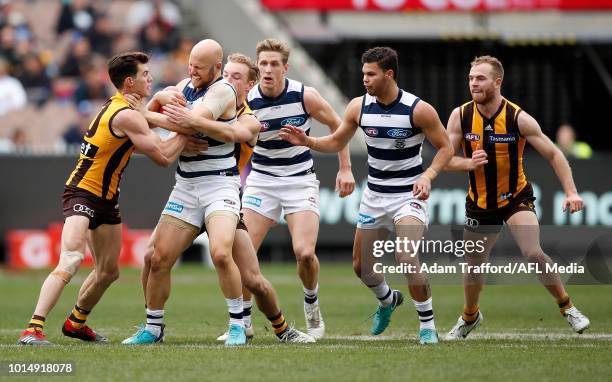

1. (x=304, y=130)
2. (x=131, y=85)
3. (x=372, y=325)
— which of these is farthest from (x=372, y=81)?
(x=372, y=325)

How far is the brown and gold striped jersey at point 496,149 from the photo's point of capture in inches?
428

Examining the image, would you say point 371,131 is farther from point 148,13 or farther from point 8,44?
point 148,13

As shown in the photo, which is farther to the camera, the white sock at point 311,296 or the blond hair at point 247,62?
the white sock at point 311,296

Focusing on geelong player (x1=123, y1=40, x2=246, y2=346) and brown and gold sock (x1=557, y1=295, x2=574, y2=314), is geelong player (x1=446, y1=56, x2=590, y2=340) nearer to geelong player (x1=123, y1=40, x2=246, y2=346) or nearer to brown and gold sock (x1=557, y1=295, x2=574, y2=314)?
brown and gold sock (x1=557, y1=295, x2=574, y2=314)

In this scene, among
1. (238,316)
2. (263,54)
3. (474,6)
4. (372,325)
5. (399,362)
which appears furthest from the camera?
(474,6)

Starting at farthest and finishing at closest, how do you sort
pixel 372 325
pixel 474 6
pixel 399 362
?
1. pixel 474 6
2. pixel 372 325
3. pixel 399 362

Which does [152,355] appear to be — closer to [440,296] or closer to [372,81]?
[372,81]

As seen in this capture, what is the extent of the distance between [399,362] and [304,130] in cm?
310

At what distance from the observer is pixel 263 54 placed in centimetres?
1098

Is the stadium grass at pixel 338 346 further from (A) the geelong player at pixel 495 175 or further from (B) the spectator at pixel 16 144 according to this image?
(B) the spectator at pixel 16 144

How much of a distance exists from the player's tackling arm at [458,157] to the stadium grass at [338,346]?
1.56 m

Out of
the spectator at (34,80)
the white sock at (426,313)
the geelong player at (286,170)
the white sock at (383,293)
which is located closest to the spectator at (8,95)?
the spectator at (34,80)

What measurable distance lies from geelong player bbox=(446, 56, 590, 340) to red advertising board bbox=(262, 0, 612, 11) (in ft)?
44.2

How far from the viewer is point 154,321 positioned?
10.0m
